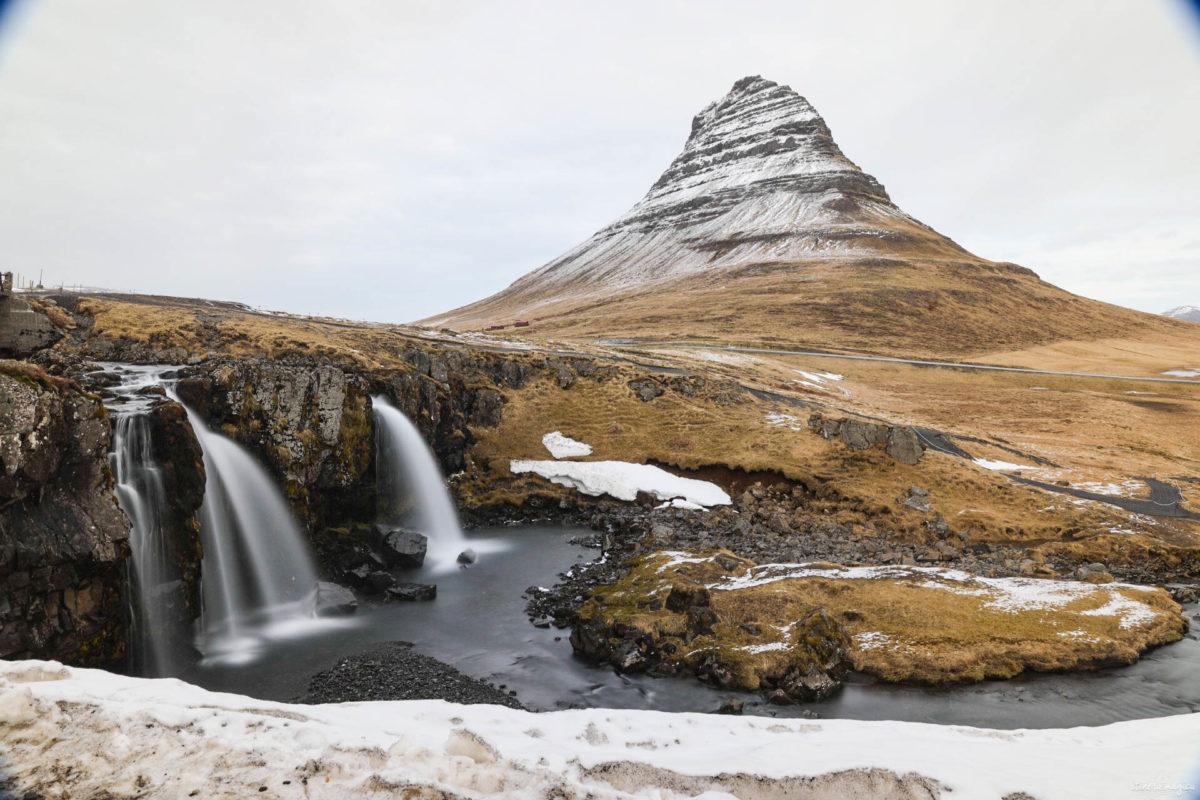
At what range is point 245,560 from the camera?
25812 millimetres

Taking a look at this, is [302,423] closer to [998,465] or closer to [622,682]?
[622,682]

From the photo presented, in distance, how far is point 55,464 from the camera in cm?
1789

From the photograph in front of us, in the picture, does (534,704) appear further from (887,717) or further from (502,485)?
(502,485)

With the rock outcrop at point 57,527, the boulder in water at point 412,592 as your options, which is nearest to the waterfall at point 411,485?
the boulder in water at point 412,592

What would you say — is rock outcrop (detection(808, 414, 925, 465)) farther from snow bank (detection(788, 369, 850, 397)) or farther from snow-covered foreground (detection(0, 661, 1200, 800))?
snow-covered foreground (detection(0, 661, 1200, 800))

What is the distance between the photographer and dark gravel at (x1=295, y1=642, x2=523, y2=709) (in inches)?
724

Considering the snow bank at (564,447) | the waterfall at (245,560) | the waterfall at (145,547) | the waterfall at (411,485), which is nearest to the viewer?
the waterfall at (145,547)

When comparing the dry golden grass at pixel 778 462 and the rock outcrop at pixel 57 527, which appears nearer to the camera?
the rock outcrop at pixel 57 527

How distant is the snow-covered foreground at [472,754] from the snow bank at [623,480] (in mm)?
25620

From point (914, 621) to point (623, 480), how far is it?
70.2 feet

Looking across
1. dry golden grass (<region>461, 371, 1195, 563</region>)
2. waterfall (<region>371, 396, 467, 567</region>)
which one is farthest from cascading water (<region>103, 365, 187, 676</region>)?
dry golden grass (<region>461, 371, 1195, 563</region>)

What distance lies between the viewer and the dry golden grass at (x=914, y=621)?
2036 centimetres

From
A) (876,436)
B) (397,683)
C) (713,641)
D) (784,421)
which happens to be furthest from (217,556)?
(876,436)

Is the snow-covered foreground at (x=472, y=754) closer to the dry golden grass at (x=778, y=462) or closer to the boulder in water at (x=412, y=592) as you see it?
the boulder in water at (x=412, y=592)
